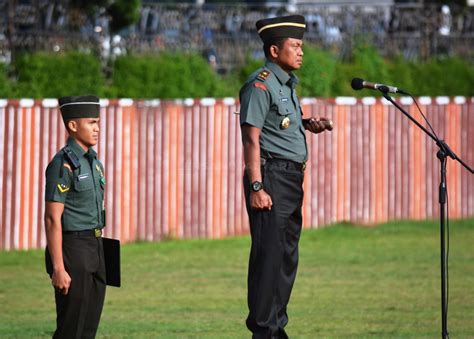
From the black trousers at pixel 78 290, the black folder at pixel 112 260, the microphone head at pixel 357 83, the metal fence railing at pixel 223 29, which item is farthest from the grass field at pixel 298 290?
the metal fence railing at pixel 223 29

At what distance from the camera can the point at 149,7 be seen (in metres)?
20.6

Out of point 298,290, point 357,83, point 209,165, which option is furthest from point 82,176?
point 209,165

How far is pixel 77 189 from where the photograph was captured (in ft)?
25.9

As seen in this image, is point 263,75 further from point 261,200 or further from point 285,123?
point 261,200

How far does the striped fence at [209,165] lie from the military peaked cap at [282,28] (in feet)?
25.7

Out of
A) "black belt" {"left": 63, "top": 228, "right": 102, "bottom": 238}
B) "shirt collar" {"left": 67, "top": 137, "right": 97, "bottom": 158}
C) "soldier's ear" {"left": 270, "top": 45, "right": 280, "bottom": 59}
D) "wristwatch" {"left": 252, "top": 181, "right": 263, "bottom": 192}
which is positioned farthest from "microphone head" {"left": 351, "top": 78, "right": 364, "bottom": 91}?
"black belt" {"left": 63, "top": 228, "right": 102, "bottom": 238}

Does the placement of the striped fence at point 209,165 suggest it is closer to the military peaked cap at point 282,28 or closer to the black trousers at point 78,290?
the military peaked cap at point 282,28

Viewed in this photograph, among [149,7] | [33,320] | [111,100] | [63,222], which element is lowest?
[33,320]

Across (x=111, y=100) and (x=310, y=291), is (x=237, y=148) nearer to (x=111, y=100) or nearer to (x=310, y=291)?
(x=111, y=100)

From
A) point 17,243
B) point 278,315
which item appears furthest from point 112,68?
point 278,315

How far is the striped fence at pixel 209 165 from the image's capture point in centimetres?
1616

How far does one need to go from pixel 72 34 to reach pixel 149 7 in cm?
241

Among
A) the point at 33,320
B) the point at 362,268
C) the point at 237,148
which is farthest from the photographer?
the point at 237,148

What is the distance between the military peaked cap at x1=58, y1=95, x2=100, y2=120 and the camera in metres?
8.07
